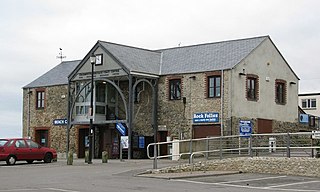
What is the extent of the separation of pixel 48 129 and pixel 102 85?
701cm

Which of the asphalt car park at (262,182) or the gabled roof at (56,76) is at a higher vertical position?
the gabled roof at (56,76)

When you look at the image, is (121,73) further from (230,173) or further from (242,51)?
(230,173)

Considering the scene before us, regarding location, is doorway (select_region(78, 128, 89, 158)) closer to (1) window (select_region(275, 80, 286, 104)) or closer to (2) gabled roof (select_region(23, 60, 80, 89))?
(2) gabled roof (select_region(23, 60, 80, 89))

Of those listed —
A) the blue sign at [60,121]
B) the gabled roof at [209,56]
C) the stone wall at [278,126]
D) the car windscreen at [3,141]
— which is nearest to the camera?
the car windscreen at [3,141]

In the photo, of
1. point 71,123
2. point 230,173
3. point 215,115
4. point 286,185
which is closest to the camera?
point 286,185

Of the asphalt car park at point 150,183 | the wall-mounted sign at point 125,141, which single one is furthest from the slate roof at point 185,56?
the asphalt car park at point 150,183

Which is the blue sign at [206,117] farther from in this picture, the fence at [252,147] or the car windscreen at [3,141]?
the car windscreen at [3,141]

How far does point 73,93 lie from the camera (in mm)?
41250

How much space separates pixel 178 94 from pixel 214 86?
2687 millimetres

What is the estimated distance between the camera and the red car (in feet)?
104

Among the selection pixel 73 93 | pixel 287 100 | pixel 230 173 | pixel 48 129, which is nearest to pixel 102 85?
pixel 73 93

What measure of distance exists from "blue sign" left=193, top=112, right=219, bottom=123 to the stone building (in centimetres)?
6

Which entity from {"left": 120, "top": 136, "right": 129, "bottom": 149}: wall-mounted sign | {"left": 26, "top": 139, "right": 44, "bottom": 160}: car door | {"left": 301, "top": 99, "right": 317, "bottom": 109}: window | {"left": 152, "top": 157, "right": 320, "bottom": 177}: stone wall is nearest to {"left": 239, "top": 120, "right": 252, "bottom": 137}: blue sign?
{"left": 120, "top": 136, "right": 129, "bottom": 149}: wall-mounted sign

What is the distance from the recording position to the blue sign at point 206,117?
116 feet
